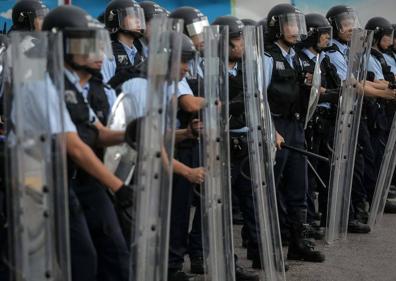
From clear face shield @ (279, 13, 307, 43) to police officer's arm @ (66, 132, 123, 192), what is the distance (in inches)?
127

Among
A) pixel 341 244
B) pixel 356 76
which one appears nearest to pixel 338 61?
pixel 356 76

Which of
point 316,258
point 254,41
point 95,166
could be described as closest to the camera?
point 95,166

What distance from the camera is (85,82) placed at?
4805mm

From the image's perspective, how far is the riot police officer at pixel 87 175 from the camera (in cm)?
448

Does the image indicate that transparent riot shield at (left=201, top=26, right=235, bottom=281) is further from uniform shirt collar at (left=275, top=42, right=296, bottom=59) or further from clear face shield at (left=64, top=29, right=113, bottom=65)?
uniform shirt collar at (left=275, top=42, right=296, bottom=59)

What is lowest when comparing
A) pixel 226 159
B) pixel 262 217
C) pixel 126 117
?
pixel 262 217

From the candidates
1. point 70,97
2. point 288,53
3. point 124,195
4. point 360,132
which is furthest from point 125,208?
point 360,132

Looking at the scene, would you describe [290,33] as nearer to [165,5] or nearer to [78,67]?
[78,67]

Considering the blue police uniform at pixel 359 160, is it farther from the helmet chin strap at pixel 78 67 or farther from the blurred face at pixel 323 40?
the helmet chin strap at pixel 78 67

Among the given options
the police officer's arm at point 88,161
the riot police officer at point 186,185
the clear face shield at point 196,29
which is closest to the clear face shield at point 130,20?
the riot police officer at point 186,185

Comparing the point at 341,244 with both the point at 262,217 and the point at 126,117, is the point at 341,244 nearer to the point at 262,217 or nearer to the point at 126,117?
the point at 262,217

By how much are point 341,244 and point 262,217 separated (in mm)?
1867

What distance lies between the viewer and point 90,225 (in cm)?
465

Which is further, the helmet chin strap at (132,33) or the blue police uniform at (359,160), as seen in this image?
the blue police uniform at (359,160)
